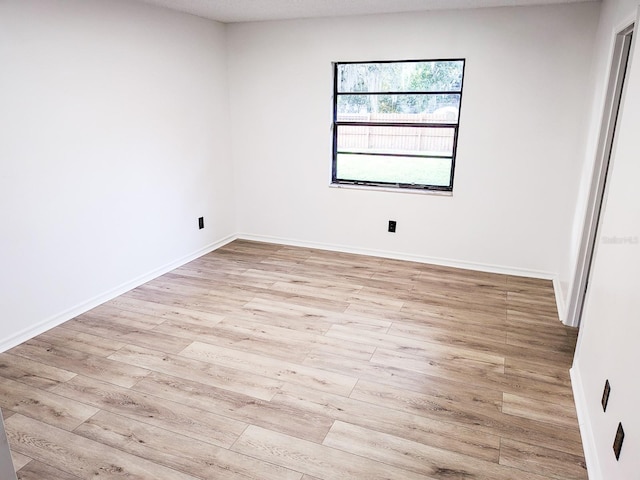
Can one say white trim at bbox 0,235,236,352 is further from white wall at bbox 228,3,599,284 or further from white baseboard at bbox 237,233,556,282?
white wall at bbox 228,3,599,284

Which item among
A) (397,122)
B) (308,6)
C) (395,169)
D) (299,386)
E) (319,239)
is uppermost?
(308,6)

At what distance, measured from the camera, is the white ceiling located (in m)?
3.52

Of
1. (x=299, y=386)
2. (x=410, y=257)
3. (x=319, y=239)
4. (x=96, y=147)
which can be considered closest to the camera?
(x=299, y=386)

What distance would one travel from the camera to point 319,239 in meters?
4.90

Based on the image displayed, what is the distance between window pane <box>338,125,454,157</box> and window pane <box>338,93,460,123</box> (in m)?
0.08

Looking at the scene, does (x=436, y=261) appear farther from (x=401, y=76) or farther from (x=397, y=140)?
(x=401, y=76)

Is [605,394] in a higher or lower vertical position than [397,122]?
lower

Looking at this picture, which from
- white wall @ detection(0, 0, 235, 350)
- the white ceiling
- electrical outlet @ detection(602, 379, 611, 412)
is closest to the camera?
electrical outlet @ detection(602, 379, 611, 412)

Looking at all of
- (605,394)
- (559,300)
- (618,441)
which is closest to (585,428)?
(605,394)

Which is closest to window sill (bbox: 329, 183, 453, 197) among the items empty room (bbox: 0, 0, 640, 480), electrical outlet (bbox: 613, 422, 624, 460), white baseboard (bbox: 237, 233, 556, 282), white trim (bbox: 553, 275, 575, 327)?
empty room (bbox: 0, 0, 640, 480)

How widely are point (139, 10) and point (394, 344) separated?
10.4 feet

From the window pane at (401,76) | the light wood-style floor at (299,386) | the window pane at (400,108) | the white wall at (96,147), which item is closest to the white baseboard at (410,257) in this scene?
the light wood-style floor at (299,386)

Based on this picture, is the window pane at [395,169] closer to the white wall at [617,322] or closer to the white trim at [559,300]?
the white trim at [559,300]

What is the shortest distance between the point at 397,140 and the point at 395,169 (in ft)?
0.93
